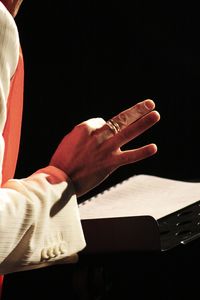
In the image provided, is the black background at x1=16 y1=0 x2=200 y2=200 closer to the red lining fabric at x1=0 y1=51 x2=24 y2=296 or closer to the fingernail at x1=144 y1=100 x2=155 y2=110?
the red lining fabric at x1=0 y1=51 x2=24 y2=296

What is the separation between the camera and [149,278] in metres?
1.02

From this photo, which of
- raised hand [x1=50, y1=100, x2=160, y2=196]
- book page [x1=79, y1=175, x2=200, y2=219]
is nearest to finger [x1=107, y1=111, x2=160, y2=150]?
raised hand [x1=50, y1=100, x2=160, y2=196]

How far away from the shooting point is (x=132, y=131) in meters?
0.80

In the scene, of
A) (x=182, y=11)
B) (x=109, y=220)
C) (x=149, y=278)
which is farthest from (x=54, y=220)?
(x=182, y=11)

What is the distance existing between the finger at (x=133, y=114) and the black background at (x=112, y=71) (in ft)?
2.60

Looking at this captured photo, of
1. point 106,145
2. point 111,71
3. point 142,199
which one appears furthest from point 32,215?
→ point 111,71

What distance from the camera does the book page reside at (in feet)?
3.07

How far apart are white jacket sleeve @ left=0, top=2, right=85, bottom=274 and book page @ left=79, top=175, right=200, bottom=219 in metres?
0.12

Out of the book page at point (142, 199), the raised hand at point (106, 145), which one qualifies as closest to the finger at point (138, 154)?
the raised hand at point (106, 145)

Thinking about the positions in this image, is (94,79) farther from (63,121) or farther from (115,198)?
(115,198)

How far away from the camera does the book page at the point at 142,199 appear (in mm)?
936

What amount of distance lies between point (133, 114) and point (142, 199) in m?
0.23

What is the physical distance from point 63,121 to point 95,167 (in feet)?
2.78

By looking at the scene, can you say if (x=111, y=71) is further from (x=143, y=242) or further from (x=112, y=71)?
(x=143, y=242)
